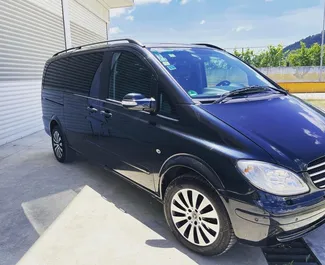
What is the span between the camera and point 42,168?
459 centimetres

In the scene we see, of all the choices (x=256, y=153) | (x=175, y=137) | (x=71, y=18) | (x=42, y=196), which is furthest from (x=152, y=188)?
(x=71, y=18)

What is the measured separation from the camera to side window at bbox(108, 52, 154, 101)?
2.78 metres

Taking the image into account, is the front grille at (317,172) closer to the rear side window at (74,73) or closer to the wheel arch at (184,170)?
the wheel arch at (184,170)

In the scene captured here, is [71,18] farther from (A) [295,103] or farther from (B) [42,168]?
(A) [295,103]

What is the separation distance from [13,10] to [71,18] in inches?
130

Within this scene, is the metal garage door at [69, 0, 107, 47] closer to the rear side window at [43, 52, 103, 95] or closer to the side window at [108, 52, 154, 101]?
the rear side window at [43, 52, 103, 95]

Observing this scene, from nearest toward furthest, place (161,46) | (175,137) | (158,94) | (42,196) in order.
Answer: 1. (175,137)
2. (158,94)
3. (161,46)
4. (42,196)

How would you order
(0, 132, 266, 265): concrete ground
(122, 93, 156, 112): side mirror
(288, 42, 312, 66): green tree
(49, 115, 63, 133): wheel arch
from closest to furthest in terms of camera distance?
(0, 132, 266, 265): concrete ground
(122, 93, 156, 112): side mirror
(49, 115, 63, 133): wheel arch
(288, 42, 312, 66): green tree

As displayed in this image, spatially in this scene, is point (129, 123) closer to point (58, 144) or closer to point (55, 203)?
point (55, 203)

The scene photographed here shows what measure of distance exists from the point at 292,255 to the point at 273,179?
949 mm

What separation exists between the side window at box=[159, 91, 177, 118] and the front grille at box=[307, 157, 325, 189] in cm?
109

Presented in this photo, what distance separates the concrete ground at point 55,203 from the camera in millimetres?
2451

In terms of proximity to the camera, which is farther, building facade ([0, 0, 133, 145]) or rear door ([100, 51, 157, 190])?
building facade ([0, 0, 133, 145])

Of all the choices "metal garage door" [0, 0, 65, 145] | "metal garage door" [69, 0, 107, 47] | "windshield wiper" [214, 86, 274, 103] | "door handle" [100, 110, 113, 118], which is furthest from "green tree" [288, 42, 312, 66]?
"door handle" [100, 110, 113, 118]
